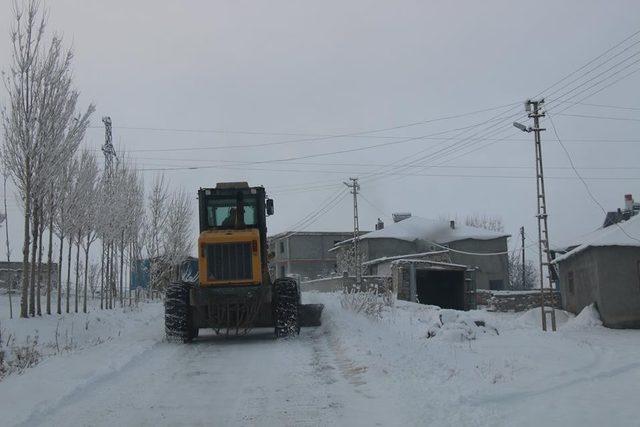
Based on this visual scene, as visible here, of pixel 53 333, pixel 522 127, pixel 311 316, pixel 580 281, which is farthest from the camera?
pixel 580 281

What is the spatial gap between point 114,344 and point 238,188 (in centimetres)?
460

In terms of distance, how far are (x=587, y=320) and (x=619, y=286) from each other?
1.94 m

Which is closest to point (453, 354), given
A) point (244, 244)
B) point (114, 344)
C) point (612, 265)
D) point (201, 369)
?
point (201, 369)

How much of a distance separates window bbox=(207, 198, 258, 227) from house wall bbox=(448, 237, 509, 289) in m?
48.4

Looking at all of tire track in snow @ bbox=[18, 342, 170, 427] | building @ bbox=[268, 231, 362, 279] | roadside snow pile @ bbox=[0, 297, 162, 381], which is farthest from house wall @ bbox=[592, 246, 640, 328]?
building @ bbox=[268, 231, 362, 279]

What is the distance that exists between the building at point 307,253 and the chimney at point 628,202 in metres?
44.1

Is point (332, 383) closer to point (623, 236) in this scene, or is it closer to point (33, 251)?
point (33, 251)

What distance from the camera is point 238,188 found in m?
15.7

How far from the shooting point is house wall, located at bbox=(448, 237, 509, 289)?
203 ft

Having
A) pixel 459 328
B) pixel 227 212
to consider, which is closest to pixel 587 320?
pixel 459 328

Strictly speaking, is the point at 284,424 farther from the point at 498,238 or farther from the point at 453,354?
the point at 498,238

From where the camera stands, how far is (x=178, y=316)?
14352mm

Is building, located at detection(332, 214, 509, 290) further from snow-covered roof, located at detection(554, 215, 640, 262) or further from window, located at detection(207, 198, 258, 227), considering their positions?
window, located at detection(207, 198, 258, 227)

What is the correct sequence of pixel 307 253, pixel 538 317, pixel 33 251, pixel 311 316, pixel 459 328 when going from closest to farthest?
pixel 459 328 → pixel 33 251 → pixel 311 316 → pixel 538 317 → pixel 307 253
